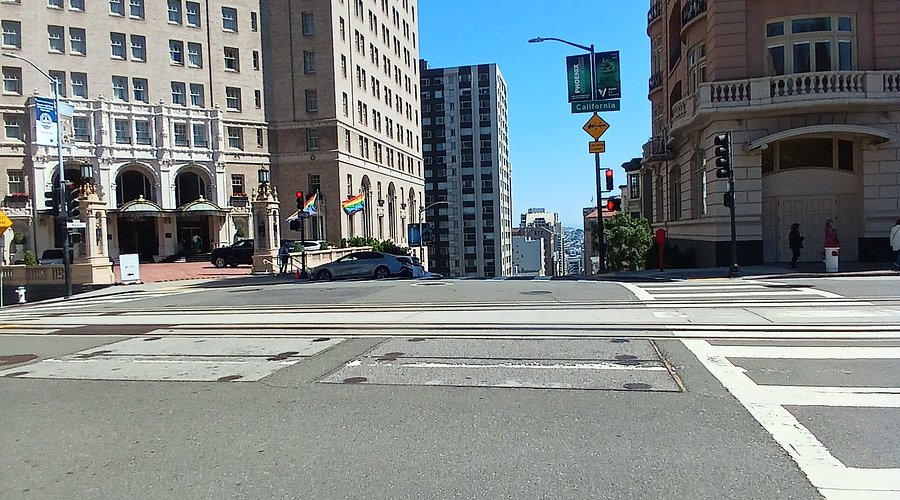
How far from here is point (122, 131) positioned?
54.2 metres

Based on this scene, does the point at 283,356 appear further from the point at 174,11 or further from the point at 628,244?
the point at 174,11

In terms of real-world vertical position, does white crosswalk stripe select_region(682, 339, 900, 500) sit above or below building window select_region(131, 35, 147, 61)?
below

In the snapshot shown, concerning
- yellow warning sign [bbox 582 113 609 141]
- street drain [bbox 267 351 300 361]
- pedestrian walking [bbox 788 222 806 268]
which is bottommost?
street drain [bbox 267 351 300 361]

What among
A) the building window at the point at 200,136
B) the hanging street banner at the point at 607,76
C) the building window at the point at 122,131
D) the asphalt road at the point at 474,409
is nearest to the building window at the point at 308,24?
the building window at the point at 200,136

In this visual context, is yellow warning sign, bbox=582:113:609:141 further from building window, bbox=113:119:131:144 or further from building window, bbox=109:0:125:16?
building window, bbox=109:0:125:16

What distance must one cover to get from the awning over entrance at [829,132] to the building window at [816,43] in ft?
7.57

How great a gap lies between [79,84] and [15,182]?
8.96m

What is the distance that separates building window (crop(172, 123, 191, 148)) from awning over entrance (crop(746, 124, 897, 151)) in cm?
4766

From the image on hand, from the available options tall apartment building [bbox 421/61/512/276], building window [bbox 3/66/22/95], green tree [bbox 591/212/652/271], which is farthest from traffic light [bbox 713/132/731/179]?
tall apartment building [bbox 421/61/512/276]

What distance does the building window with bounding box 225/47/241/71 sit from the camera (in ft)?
196

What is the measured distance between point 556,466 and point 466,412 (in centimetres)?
156

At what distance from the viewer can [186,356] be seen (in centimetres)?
972

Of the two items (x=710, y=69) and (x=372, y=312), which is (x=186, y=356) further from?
(x=710, y=69)

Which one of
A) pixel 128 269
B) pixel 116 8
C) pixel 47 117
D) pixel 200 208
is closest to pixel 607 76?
pixel 47 117
